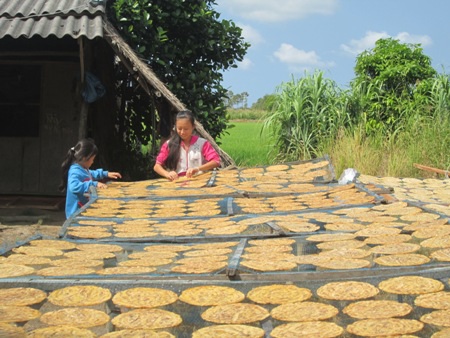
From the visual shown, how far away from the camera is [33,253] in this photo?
283 cm

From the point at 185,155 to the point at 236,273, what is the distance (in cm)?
310

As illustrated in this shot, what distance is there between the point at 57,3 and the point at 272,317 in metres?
5.59

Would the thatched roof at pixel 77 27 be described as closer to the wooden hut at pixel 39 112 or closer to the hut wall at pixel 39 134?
the wooden hut at pixel 39 112

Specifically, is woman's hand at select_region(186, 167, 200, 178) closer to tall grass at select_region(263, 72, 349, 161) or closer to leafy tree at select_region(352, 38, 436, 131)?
tall grass at select_region(263, 72, 349, 161)

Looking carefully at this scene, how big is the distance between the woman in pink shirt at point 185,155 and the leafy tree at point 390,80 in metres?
5.43

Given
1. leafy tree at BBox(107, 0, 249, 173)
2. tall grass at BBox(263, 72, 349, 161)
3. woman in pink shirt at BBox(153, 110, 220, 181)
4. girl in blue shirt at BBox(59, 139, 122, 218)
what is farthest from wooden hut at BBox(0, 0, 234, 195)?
tall grass at BBox(263, 72, 349, 161)

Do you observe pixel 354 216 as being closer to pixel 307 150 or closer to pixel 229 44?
pixel 229 44

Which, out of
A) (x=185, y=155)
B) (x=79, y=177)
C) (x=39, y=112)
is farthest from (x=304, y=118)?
(x=79, y=177)

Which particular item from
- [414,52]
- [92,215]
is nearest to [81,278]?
[92,215]

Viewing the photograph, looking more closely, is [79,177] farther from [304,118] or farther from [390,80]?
[390,80]

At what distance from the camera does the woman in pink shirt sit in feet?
17.6

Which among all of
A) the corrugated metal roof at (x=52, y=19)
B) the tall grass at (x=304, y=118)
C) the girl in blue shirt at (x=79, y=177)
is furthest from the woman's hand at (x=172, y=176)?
the tall grass at (x=304, y=118)

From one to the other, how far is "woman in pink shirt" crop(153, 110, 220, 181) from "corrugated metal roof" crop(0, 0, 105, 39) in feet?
4.14

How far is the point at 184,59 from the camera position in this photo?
28.3 ft
